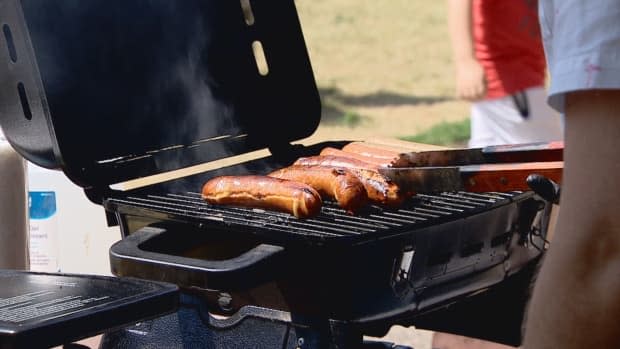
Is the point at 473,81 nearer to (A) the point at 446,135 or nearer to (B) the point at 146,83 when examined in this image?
(B) the point at 146,83

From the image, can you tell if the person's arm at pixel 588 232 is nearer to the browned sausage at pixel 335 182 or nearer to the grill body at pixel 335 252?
the grill body at pixel 335 252

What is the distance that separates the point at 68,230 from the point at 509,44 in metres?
2.82

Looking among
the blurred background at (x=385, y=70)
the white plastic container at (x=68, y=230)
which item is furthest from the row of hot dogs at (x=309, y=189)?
the blurred background at (x=385, y=70)

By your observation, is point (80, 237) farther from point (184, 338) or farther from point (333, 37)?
point (333, 37)

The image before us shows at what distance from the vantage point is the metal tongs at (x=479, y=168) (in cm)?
225

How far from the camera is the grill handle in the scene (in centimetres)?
211

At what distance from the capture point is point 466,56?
17.3 feet

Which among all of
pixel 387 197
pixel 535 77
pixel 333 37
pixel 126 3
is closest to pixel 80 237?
pixel 126 3

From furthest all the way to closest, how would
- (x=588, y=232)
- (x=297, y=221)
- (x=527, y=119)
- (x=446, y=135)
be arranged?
(x=446, y=135), (x=527, y=119), (x=297, y=221), (x=588, y=232)

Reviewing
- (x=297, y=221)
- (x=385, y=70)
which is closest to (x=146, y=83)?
(x=297, y=221)

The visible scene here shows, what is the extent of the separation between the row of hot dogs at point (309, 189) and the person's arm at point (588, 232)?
2.85ft

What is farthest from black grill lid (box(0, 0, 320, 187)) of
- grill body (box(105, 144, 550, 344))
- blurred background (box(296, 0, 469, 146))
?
blurred background (box(296, 0, 469, 146))

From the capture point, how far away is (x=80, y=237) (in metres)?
3.30

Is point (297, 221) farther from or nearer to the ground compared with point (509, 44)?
nearer to the ground
